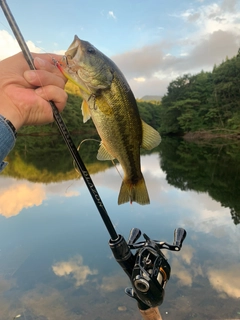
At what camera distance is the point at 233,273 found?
5949mm

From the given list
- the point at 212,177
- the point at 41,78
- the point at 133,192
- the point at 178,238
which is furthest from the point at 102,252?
the point at 212,177

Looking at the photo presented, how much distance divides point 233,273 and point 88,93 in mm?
5503

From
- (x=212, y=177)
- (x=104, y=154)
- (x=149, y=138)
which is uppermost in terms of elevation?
(x=149, y=138)

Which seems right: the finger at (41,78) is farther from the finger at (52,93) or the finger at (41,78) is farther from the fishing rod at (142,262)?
the fishing rod at (142,262)

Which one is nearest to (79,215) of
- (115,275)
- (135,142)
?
(115,275)

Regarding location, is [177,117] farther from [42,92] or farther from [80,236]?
[42,92]

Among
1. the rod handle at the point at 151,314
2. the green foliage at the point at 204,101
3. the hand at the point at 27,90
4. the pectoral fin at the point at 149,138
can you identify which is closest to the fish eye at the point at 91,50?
the hand at the point at 27,90

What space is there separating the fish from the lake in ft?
12.2

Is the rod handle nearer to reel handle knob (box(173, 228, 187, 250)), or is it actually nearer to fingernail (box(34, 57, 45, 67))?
reel handle knob (box(173, 228, 187, 250))

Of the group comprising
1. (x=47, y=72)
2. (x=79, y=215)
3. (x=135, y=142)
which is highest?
(x=47, y=72)

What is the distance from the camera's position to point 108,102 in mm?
1779

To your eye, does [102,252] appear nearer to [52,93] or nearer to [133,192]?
[133,192]

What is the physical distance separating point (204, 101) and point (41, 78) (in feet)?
170

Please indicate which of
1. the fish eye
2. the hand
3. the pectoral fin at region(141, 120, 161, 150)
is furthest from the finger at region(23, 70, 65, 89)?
the pectoral fin at region(141, 120, 161, 150)
